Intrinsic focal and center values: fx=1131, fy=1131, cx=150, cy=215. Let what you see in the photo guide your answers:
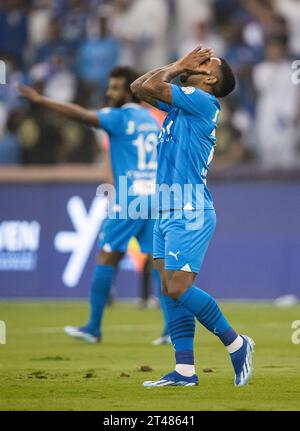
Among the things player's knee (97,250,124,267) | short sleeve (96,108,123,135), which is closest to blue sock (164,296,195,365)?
player's knee (97,250,124,267)

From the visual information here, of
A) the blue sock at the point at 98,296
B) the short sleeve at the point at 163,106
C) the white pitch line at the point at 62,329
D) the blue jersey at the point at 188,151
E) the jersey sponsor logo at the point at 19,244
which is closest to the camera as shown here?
the blue jersey at the point at 188,151

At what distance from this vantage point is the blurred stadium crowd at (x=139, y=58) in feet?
55.9

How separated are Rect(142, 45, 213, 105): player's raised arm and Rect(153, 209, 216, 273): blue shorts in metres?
0.83

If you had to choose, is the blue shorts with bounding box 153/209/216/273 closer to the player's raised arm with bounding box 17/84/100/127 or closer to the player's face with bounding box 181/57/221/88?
the player's face with bounding box 181/57/221/88

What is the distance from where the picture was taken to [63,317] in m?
14.2

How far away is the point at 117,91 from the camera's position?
11609 mm

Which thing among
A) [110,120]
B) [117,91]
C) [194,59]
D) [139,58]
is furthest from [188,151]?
[139,58]

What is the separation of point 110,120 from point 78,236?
5.31 meters

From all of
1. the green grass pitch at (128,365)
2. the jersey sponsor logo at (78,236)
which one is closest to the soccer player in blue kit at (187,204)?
the green grass pitch at (128,365)

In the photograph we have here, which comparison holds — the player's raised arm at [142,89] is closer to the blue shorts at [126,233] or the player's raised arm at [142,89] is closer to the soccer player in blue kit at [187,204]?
the soccer player in blue kit at [187,204]

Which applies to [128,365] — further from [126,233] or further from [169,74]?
[169,74]

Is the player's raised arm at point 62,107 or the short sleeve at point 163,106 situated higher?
the player's raised arm at point 62,107
